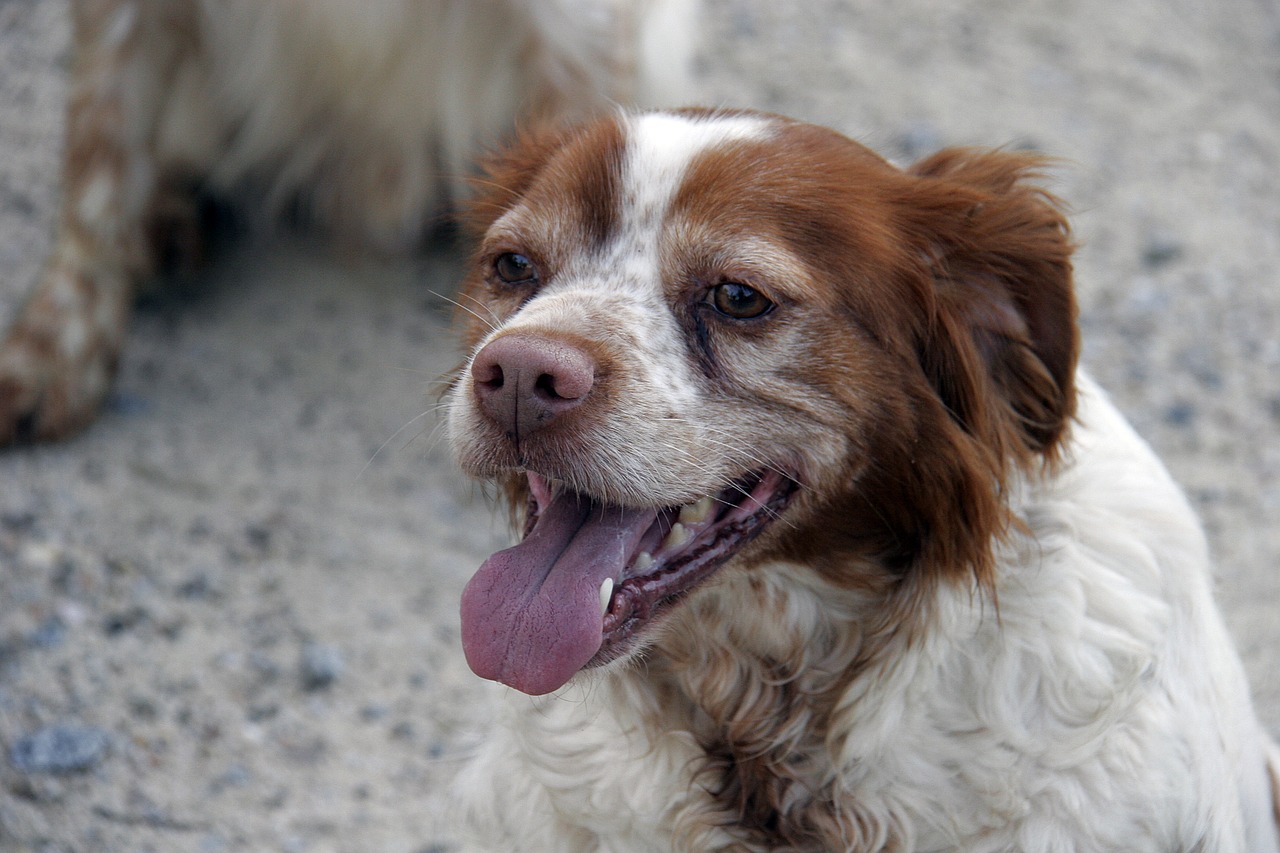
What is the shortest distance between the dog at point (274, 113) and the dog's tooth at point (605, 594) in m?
2.11

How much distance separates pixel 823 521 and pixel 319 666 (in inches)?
62.6

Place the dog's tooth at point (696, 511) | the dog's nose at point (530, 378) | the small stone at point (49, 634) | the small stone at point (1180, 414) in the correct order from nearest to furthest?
the dog's nose at point (530, 378) → the dog's tooth at point (696, 511) → the small stone at point (49, 634) → the small stone at point (1180, 414)

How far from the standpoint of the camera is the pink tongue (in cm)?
190

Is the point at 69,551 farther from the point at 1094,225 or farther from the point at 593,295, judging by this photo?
the point at 1094,225

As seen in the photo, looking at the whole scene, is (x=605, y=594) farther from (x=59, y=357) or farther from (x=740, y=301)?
(x=59, y=357)

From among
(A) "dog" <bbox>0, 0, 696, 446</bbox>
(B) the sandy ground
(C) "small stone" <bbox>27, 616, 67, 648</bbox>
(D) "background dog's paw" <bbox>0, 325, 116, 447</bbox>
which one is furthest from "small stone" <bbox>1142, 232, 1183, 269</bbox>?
(C) "small stone" <bbox>27, 616, 67, 648</bbox>

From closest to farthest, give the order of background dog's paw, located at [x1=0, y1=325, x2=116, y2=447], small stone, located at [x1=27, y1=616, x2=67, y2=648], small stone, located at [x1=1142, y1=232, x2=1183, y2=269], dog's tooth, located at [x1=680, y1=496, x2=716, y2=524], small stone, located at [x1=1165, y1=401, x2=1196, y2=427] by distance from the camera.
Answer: dog's tooth, located at [x1=680, y1=496, x2=716, y2=524], small stone, located at [x1=27, y1=616, x2=67, y2=648], background dog's paw, located at [x1=0, y1=325, x2=116, y2=447], small stone, located at [x1=1165, y1=401, x2=1196, y2=427], small stone, located at [x1=1142, y1=232, x2=1183, y2=269]

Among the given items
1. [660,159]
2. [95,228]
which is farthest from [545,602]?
[95,228]

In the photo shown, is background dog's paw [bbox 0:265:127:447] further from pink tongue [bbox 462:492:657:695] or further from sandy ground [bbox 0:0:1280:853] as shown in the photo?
pink tongue [bbox 462:492:657:695]

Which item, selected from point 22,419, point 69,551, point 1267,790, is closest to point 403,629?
point 69,551

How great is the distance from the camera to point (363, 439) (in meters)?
3.96

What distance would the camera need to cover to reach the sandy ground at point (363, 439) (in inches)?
118

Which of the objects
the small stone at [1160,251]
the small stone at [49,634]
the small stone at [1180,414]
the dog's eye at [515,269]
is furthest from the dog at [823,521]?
the small stone at [1160,251]

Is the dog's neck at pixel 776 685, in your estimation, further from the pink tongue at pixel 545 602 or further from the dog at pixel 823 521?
the pink tongue at pixel 545 602
